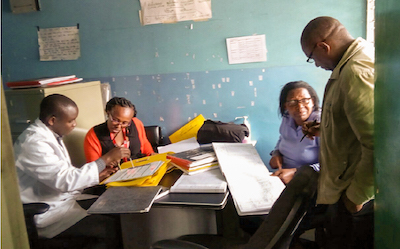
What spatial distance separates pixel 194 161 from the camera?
148cm

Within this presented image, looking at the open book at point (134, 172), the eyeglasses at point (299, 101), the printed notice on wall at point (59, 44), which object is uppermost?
the printed notice on wall at point (59, 44)

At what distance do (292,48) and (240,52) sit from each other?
1.16ft

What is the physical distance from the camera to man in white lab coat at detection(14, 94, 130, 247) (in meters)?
1.41

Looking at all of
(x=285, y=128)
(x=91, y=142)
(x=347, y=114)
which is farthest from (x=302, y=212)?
(x=91, y=142)

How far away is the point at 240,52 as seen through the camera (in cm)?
237

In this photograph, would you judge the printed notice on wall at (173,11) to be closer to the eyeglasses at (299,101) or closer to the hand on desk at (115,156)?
the eyeglasses at (299,101)

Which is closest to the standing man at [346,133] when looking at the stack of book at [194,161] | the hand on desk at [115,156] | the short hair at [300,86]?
the stack of book at [194,161]

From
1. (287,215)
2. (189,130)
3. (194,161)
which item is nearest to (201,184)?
(194,161)

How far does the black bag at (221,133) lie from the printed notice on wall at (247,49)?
0.50 meters

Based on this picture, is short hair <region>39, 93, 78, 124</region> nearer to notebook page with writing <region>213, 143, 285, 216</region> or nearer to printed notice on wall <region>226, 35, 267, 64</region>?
notebook page with writing <region>213, 143, 285, 216</region>

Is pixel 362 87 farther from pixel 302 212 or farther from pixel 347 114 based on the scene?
pixel 302 212

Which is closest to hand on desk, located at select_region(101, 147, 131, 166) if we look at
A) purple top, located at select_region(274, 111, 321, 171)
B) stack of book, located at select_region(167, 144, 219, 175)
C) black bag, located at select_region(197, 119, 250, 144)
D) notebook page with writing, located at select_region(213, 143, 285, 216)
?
stack of book, located at select_region(167, 144, 219, 175)

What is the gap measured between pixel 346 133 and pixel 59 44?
2278 millimetres

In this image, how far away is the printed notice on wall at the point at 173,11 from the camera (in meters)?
2.36
